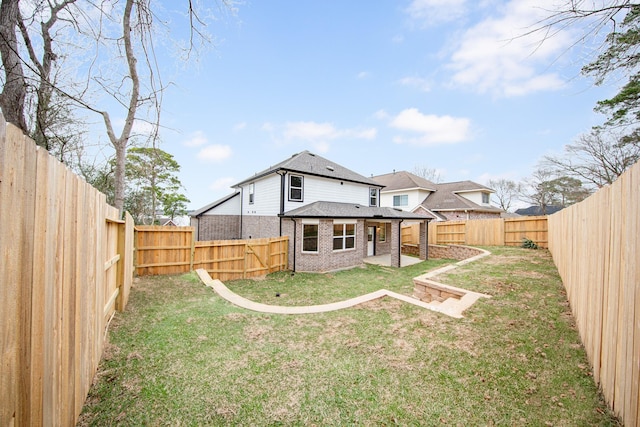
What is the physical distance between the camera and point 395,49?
35.1ft

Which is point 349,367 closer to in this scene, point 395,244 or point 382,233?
point 395,244

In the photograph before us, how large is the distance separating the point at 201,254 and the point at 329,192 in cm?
818

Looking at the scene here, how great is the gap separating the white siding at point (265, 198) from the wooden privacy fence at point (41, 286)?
1120 centimetres

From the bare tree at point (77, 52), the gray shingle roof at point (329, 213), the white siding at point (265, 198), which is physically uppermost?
the bare tree at point (77, 52)

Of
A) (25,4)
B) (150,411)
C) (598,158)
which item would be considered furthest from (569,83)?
(598,158)

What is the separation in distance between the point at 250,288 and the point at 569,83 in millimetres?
9643

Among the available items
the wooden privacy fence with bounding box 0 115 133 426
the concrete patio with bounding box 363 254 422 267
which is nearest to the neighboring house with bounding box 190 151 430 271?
the concrete patio with bounding box 363 254 422 267

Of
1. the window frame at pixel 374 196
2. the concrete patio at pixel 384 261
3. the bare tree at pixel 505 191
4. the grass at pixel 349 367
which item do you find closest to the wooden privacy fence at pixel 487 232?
the window frame at pixel 374 196

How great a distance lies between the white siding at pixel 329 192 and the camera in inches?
559

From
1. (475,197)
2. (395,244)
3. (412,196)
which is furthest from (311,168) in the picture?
(475,197)

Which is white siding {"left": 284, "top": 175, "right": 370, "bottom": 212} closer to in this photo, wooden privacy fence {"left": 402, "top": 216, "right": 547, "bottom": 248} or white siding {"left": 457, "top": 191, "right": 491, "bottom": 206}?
wooden privacy fence {"left": 402, "top": 216, "right": 547, "bottom": 248}

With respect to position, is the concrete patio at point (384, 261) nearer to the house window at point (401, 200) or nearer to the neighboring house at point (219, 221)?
the neighboring house at point (219, 221)

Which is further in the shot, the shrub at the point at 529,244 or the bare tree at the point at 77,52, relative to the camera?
the shrub at the point at 529,244

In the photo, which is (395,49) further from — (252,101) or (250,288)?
(250,288)
